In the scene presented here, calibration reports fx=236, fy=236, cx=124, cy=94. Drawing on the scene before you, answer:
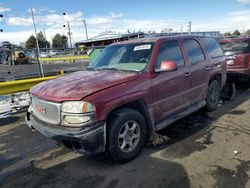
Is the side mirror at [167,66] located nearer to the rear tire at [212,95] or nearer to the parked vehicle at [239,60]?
the rear tire at [212,95]

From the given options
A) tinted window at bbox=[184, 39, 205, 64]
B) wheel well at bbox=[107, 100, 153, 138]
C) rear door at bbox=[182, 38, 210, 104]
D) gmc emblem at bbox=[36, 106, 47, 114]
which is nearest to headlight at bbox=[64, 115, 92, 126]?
gmc emblem at bbox=[36, 106, 47, 114]

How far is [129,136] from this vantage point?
141 inches

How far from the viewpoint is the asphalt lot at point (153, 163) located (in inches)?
122

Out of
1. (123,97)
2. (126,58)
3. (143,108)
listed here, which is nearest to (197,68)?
(126,58)

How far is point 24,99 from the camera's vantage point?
730 cm

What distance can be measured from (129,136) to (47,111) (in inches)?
49.9

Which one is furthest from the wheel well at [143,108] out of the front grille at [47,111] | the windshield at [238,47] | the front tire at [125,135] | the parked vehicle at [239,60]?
the windshield at [238,47]

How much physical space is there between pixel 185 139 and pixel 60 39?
7871 centimetres

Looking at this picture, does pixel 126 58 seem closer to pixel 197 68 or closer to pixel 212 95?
pixel 197 68

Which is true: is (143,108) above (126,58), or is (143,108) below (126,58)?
below

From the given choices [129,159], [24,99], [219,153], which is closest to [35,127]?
[129,159]

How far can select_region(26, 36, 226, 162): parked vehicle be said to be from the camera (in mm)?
3115

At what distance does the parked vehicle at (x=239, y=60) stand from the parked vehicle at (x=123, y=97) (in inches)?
120

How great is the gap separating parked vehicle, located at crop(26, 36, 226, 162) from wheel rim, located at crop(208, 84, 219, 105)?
23.9 inches
